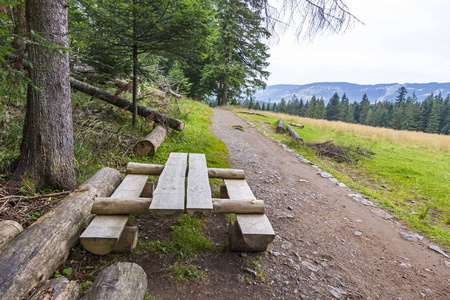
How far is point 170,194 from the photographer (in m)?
2.50

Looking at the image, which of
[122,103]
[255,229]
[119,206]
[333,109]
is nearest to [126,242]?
[119,206]

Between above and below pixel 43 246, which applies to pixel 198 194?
above

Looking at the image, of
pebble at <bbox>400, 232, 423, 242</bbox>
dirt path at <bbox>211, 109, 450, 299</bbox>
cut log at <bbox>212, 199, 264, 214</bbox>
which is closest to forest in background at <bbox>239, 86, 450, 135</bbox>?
dirt path at <bbox>211, 109, 450, 299</bbox>

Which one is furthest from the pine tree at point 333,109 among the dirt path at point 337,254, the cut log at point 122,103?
the dirt path at point 337,254

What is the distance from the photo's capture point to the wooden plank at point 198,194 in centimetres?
232

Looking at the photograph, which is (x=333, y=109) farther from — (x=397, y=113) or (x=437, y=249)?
(x=437, y=249)

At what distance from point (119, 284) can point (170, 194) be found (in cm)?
96

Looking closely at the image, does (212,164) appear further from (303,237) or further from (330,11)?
(330,11)

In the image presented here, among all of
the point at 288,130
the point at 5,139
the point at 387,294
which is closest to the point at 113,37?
the point at 5,139

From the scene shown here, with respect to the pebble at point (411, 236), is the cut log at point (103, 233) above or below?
above

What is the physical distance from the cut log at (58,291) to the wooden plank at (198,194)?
1083mm

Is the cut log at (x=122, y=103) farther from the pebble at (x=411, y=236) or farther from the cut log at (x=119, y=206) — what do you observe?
the pebble at (x=411, y=236)

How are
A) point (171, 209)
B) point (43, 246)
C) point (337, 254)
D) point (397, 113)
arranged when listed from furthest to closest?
point (397, 113)
point (337, 254)
point (171, 209)
point (43, 246)

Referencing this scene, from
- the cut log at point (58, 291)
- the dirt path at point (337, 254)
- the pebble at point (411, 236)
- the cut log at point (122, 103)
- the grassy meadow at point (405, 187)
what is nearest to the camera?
the cut log at point (58, 291)
